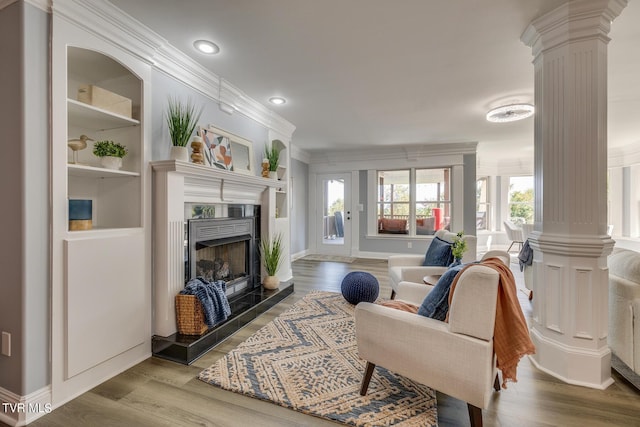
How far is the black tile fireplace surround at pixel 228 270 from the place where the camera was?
2227 mm

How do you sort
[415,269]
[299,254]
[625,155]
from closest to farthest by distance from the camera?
[415,269] → [625,155] → [299,254]

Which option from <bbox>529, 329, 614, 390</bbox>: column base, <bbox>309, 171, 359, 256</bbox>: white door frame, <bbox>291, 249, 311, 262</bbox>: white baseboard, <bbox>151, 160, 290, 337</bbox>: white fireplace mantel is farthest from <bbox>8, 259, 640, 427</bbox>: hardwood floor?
<bbox>309, 171, 359, 256</bbox>: white door frame

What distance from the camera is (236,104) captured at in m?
3.28

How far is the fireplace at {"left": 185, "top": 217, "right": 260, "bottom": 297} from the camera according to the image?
262 cm

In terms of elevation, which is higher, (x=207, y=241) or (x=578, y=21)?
(x=578, y=21)

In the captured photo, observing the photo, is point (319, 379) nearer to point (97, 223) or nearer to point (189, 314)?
point (189, 314)

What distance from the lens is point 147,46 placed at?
7.16 feet

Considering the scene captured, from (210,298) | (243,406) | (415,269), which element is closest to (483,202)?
(415,269)

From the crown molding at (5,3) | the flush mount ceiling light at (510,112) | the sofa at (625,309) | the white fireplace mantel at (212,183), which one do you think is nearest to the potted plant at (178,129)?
the white fireplace mantel at (212,183)

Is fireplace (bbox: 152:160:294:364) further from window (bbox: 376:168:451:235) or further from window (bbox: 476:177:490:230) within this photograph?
window (bbox: 476:177:490:230)

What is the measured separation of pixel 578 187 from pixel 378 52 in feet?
5.82

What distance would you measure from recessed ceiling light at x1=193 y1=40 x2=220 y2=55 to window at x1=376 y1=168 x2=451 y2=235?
4.75 metres

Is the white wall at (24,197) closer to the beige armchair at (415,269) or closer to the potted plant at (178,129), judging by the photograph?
the potted plant at (178,129)

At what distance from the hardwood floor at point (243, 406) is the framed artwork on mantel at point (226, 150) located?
1.91 metres
